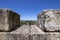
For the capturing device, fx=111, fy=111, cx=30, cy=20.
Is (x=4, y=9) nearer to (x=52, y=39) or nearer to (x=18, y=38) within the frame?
(x=18, y=38)

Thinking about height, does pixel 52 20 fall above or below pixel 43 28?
above

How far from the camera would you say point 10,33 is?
2785 mm

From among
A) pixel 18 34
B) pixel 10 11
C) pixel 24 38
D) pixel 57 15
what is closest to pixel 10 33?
pixel 18 34

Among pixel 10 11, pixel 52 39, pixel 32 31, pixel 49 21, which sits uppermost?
pixel 10 11

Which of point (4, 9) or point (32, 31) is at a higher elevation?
point (4, 9)

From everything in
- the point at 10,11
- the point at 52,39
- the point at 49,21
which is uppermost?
the point at 10,11

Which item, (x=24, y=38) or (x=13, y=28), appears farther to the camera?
(x=13, y=28)

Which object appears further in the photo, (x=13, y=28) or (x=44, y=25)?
(x=13, y=28)

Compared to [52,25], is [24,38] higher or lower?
lower

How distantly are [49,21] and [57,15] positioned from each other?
252 millimetres

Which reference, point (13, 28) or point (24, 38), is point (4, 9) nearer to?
point (13, 28)

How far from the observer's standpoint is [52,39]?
107 inches

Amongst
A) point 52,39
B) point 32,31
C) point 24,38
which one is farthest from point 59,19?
point 24,38

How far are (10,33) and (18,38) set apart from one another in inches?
9.4
